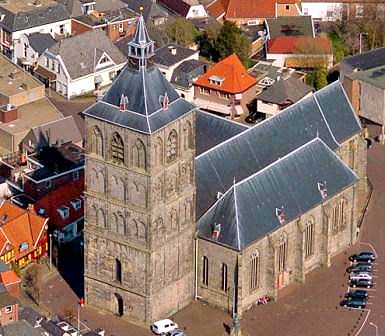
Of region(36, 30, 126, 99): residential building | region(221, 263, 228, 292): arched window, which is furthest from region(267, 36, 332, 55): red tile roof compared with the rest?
region(221, 263, 228, 292): arched window

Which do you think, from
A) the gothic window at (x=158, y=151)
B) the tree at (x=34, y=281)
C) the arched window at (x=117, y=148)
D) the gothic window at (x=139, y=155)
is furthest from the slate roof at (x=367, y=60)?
the gothic window at (x=139, y=155)

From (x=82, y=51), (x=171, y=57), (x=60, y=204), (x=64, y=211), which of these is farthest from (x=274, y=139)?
(x=82, y=51)

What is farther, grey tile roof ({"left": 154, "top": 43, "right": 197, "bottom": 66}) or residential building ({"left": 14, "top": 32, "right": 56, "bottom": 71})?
residential building ({"left": 14, "top": 32, "right": 56, "bottom": 71})

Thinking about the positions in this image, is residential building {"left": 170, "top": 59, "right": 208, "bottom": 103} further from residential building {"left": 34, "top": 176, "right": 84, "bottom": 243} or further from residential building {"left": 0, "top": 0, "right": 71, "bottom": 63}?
residential building {"left": 34, "top": 176, "right": 84, "bottom": 243}

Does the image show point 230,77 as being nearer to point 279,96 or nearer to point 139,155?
point 279,96

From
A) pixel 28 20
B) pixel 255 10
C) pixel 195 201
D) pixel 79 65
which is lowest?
pixel 79 65

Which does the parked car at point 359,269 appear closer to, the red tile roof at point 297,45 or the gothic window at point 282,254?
the gothic window at point 282,254
